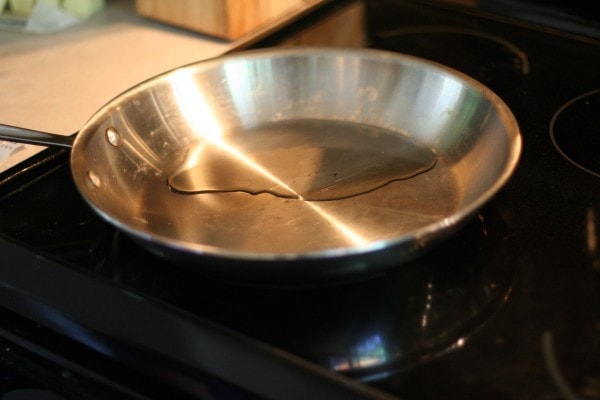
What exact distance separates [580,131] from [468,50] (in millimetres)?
192

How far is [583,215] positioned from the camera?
484mm

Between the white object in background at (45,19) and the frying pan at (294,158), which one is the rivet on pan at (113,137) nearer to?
the frying pan at (294,158)

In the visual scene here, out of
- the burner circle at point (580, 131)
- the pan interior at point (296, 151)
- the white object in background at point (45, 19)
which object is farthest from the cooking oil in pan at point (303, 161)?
the white object in background at point (45, 19)

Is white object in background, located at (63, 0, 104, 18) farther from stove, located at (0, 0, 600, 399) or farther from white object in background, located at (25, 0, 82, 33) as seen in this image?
stove, located at (0, 0, 600, 399)

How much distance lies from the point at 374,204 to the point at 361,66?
18 centimetres

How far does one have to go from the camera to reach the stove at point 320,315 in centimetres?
36

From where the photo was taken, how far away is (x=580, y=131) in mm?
596

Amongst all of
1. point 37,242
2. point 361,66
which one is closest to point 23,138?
point 37,242

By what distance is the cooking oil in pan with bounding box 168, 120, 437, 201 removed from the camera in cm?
53

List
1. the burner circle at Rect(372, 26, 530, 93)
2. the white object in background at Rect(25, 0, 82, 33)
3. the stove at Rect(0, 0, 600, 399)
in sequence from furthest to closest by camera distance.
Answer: the white object in background at Rect(25, 0, 82, 33) < the burner circle at Rect(372, 26, 530, 93) < the stove at Rect(0, 0, 600, 399)

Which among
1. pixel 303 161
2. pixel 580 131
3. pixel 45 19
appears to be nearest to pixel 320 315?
pixel 303 161

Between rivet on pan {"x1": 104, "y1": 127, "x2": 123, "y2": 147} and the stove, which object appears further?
rivet on pan {"x1": 104, "y1": 127, "x2": 123, "y2": 147}

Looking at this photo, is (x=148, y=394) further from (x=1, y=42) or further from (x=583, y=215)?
(x=1, y=42)

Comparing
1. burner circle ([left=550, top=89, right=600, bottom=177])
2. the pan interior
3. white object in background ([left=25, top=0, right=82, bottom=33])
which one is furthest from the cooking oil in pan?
white object in background ([left=25, top=0, right=82, bottom=33])
